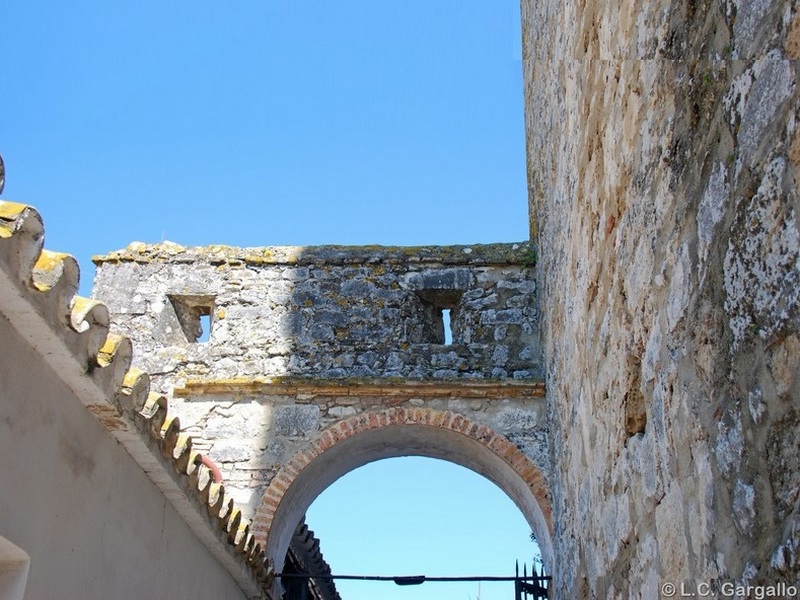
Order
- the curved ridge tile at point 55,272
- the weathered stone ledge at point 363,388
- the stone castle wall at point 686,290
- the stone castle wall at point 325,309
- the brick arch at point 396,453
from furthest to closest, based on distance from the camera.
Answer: the stone castle wall at point 325,309
the weathered stone ledge at point 363,388
the brick arch at point 396,453
the curved ridge tile at point 55,272
the stone castle wall at point 686,290

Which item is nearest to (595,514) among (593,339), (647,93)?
(593,339)

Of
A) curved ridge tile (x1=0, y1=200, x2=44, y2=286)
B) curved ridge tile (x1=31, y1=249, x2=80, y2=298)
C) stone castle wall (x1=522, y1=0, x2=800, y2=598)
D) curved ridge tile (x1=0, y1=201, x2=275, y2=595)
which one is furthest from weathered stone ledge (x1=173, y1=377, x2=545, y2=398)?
curved ridge tile (x1=0, y1=200, x2=44, y2=286)

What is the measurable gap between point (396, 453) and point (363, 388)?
32.7 inches

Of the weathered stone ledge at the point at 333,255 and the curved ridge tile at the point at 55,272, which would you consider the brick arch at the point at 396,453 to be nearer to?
the weathered stone ledge at the point at 333,255

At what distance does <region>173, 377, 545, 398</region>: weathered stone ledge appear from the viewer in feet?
24.5

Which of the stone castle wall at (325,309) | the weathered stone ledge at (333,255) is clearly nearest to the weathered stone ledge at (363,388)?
the stone castle wall at (325,309)

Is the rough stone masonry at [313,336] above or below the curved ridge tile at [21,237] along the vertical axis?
above

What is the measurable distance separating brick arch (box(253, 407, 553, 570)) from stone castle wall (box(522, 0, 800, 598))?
8.69 feet

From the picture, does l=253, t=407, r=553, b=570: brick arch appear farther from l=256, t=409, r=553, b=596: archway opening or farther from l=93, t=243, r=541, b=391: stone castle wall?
l=93, t=243, r=541, b=391: stone castle wall

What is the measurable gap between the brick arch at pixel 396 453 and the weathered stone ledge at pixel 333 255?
1.46 metres

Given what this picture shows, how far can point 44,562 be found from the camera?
341 cm

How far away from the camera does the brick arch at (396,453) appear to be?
281 inches

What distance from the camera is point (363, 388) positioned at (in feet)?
24.8

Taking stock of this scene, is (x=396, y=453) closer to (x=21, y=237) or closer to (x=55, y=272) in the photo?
(x=55, y=272)
